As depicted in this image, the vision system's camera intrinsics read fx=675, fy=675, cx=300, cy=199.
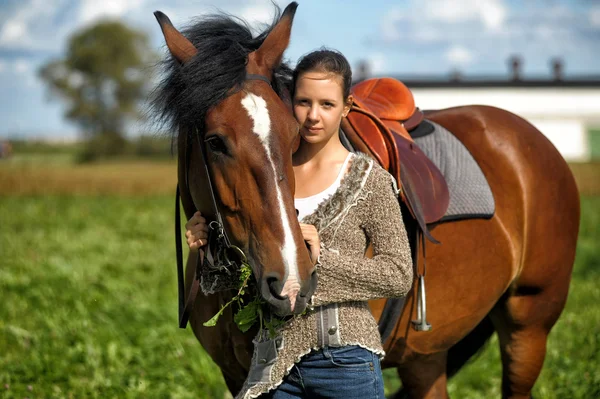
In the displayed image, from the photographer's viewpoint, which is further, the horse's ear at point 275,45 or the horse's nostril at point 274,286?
the horse's ear at point 275,45

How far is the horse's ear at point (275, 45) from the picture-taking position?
2189 mm

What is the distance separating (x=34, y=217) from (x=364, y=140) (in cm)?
1150

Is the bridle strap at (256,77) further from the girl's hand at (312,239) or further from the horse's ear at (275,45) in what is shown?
the girl's hand at (312,239)

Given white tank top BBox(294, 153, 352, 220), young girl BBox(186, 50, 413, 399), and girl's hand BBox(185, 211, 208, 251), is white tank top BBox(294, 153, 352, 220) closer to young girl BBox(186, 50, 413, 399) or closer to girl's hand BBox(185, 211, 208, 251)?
young girl BBox(186, 50, 413, 399)

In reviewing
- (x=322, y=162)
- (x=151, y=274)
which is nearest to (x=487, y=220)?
(x=322, y=162)

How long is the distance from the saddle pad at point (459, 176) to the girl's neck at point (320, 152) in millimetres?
957

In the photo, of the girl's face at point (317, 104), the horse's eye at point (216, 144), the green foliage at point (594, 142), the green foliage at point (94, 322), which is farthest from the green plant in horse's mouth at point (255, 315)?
the green foliage at point (594, 142)

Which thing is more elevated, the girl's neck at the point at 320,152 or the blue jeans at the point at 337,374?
the girl's neck at the point at 320,152

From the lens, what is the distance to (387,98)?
3316mm

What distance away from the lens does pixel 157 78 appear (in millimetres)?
2303

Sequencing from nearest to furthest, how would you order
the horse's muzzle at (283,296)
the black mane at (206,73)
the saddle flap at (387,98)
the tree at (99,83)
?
the horse's muzzle at (283,296)
the black mane at (206,73)
the saddle flap at (387,98)
the tree at (99,83)

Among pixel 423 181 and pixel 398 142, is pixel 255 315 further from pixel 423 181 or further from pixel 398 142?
pixel 398 142

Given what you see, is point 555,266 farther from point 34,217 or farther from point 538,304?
point 34,217

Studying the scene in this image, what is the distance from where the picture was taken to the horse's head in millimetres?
1871
